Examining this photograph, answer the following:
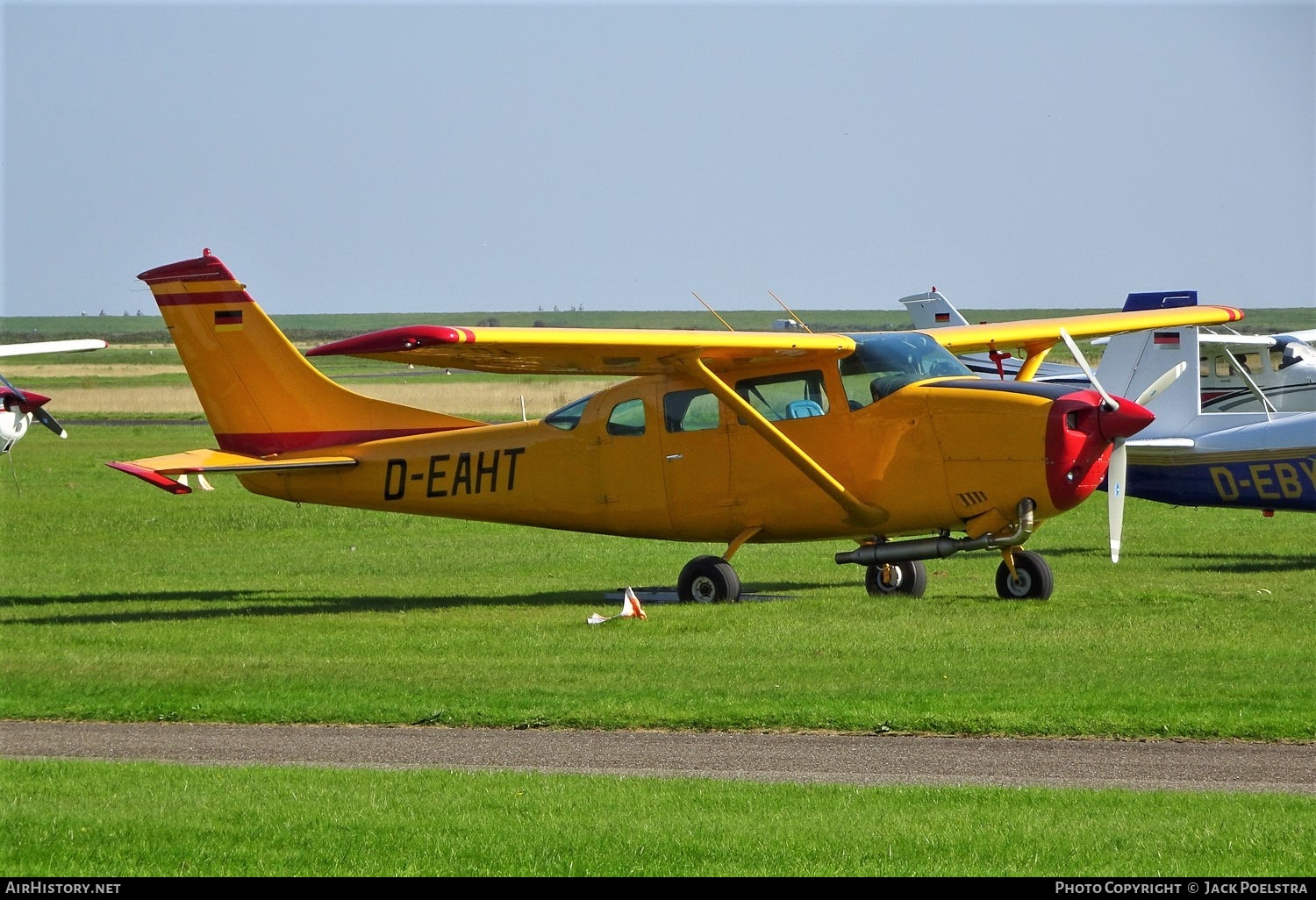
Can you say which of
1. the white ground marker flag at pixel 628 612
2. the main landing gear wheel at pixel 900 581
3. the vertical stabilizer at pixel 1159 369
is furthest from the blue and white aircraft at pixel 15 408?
the vertical stabilizer at pixel 1159 369

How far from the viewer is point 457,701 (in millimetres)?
11164

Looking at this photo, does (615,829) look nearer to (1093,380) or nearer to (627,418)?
(1093,380)

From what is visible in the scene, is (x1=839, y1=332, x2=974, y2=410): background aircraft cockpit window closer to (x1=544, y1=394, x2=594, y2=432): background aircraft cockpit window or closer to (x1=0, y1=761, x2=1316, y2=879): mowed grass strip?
(x1=544, y1=394, x2=594, y2=432): background aircraft cockpit window

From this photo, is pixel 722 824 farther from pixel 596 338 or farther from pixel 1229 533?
pixel 1229 533

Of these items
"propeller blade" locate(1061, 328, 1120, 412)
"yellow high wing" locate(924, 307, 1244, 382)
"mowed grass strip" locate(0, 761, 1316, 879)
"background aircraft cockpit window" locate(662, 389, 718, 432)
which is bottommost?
"mowed grass strip" locate(0, 761, 1316, 879)

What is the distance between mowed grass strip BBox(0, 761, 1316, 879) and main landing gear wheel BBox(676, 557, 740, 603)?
24.2ft

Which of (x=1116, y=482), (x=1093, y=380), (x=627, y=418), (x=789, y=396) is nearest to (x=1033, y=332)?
(x=1093, y=380)

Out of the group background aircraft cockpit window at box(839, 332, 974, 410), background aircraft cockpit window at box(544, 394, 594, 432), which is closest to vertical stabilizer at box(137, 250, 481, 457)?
background aircraft cockpit window at box(544, 394, 594, 432)

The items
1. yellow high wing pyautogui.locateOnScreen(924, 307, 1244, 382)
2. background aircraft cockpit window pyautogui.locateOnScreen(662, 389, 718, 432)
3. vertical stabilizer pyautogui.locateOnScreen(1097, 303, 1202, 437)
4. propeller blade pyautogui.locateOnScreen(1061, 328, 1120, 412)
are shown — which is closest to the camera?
propeller blade pyautogui.locateOnScreen(1061, 328, 1120, 412)

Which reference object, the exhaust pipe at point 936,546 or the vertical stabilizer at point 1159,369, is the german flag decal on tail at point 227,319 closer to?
the exhaust pipe at point 936,546

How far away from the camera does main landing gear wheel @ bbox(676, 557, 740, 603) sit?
1609 cm

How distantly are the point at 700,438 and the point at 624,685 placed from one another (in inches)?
202

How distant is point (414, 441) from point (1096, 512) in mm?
14054

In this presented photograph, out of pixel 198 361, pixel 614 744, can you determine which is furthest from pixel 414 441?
pixel 614 744
